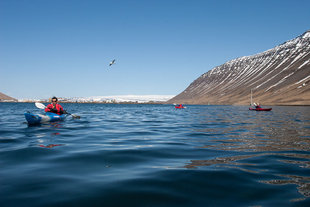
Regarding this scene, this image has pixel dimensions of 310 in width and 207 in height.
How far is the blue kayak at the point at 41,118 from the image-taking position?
19.2 meters

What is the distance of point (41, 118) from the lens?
2022 cm

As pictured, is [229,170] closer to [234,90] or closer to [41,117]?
[41,117]

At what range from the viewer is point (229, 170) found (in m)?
6.54

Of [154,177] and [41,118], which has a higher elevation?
[41,118]

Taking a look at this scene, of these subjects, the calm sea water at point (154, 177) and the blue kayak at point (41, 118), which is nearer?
the calm sea water at point (154, 177)

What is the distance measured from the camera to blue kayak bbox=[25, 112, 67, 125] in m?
19.2

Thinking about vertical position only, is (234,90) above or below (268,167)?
above

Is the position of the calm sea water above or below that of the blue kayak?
below

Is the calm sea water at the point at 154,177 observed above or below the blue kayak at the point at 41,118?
below

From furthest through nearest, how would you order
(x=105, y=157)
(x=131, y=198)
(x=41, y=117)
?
(x=41, y=117) → (x=105, y=157) → (x=131, y=198)

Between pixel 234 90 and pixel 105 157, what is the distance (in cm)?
19598

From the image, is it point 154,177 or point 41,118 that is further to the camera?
point 41,118

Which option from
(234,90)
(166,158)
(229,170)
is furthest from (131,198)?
(234,90)

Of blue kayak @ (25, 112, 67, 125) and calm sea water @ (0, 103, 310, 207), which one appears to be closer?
calm sea water @ (0, 103, 310, 207)
